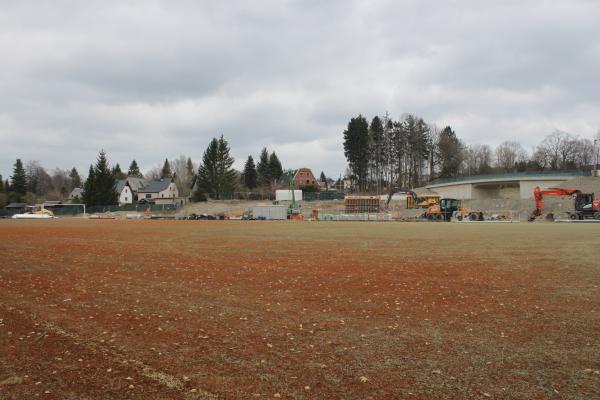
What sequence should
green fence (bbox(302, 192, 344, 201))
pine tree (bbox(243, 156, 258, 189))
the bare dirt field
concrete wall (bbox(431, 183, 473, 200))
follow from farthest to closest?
1. pine tree (bbox(243, 156, 258, 189))
2. green fence (bbox(302, 192, 344, 201))
3. concrete wall (bbox(431, 183, 473, 200))
4. the bare dirt field

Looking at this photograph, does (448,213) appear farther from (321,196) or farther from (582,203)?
(321,196)

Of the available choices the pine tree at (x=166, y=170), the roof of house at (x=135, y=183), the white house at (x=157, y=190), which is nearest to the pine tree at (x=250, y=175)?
the white house at (x=157, y=190)

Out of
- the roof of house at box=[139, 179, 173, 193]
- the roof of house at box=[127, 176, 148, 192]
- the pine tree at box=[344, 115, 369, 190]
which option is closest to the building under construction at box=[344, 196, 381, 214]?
the pine tree at box=[344, 115, 369, 190]

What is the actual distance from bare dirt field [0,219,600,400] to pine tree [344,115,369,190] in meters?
88.2

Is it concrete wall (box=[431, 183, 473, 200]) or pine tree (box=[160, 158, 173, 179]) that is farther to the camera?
pine tree (box=[160, 158, 173, 179])

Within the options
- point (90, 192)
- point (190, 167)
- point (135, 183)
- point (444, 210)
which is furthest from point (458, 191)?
point (190, 167)

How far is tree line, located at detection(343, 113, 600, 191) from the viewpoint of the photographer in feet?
332

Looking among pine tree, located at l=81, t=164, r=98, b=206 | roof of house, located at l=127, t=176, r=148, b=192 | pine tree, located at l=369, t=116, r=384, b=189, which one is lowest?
pine tree, located at l=81, t=164, r=98, b=206

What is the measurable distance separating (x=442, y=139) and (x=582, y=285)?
4055 inches

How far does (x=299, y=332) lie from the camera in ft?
24.0

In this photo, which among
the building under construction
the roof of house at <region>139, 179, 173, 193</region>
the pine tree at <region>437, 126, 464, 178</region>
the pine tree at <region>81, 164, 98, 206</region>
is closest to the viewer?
the building under construction

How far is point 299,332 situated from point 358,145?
96.0 m

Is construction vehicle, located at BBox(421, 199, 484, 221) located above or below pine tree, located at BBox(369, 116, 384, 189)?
below

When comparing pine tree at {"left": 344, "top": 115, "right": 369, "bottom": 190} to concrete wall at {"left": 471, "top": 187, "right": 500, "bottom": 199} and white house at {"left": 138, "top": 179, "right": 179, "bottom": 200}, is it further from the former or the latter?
white house at {"left": 138, "top": 179, "right": 179, "bottom": 200}
